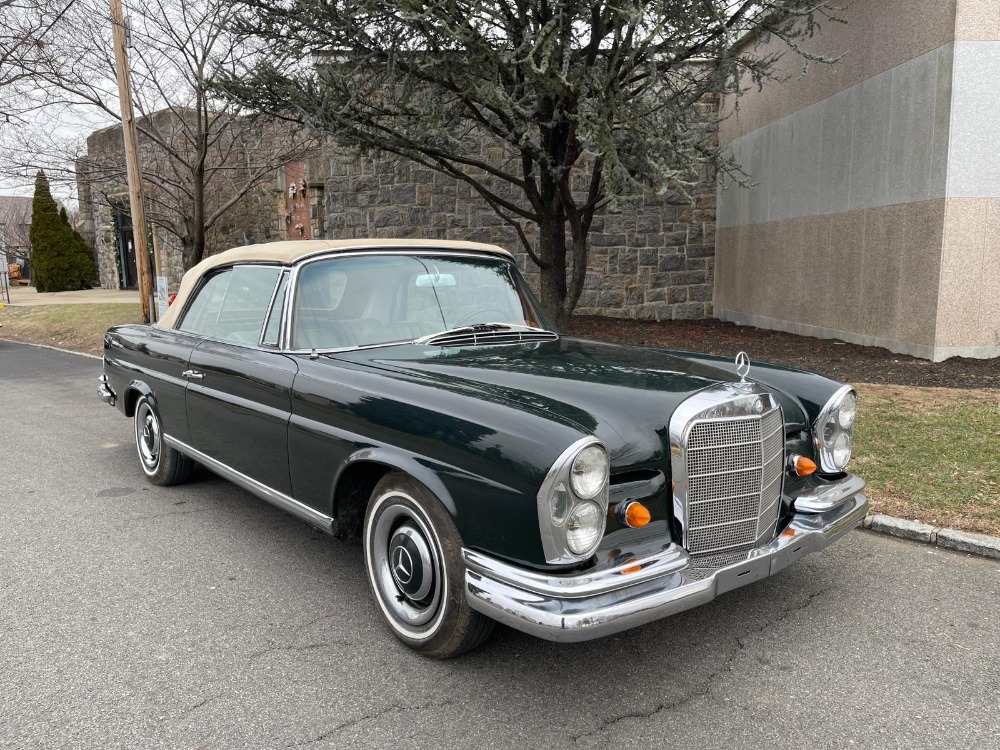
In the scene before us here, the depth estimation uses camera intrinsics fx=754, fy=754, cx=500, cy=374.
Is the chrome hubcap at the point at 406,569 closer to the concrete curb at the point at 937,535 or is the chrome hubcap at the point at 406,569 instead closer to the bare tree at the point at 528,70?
the concrete curb at the point at 937,535

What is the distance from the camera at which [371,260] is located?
394 cm

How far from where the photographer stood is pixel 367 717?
255 centimetres

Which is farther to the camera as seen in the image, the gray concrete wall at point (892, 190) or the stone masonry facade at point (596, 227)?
the stone masonry facade at point (596, 227)

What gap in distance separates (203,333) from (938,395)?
6.29 m

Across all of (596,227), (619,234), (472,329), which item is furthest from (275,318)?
(619,234)

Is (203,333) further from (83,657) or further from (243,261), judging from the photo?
(83,657)

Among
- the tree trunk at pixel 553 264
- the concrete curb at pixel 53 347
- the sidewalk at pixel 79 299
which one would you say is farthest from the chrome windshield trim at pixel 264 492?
the sidewalk at pixel 79 299

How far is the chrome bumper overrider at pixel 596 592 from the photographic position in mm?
2336

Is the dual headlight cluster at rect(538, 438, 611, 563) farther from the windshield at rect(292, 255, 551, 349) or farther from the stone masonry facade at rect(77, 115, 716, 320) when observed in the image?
the stone masonry facade at rect(77, 115, 716, 320)

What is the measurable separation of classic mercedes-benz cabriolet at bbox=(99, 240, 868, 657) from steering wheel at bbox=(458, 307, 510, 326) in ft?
0.04

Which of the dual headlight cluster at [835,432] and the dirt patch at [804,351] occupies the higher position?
the dual headlight cluster at [835,432]

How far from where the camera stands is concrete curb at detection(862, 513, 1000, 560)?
3.89m

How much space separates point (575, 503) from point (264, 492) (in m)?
1.94

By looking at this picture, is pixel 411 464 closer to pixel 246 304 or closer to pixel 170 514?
pixel 246 304
